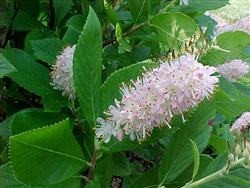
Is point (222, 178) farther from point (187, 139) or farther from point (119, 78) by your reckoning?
point (119, 78)

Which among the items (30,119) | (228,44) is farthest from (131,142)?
(228,44)

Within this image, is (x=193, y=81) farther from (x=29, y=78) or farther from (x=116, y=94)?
(x=29, y=78)

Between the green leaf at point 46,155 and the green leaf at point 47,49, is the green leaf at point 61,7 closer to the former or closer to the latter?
the green leaf at point 47,49

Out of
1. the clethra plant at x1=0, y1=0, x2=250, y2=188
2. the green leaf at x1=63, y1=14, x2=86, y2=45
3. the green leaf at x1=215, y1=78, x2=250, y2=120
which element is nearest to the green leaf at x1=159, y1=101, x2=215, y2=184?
the clethra plant at x1=0, y1=0, x2=250, y2=188

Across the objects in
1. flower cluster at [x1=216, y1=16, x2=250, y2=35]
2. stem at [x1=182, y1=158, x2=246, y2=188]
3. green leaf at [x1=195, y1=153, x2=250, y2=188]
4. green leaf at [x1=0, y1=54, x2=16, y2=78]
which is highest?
green leaf at [x1=0, y1=54, x2=16, y2=78]

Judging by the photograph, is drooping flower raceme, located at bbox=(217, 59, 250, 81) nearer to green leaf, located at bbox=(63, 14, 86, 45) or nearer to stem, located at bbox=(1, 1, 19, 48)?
green leaf, located at bbox=(63, 14, 86, 45)
